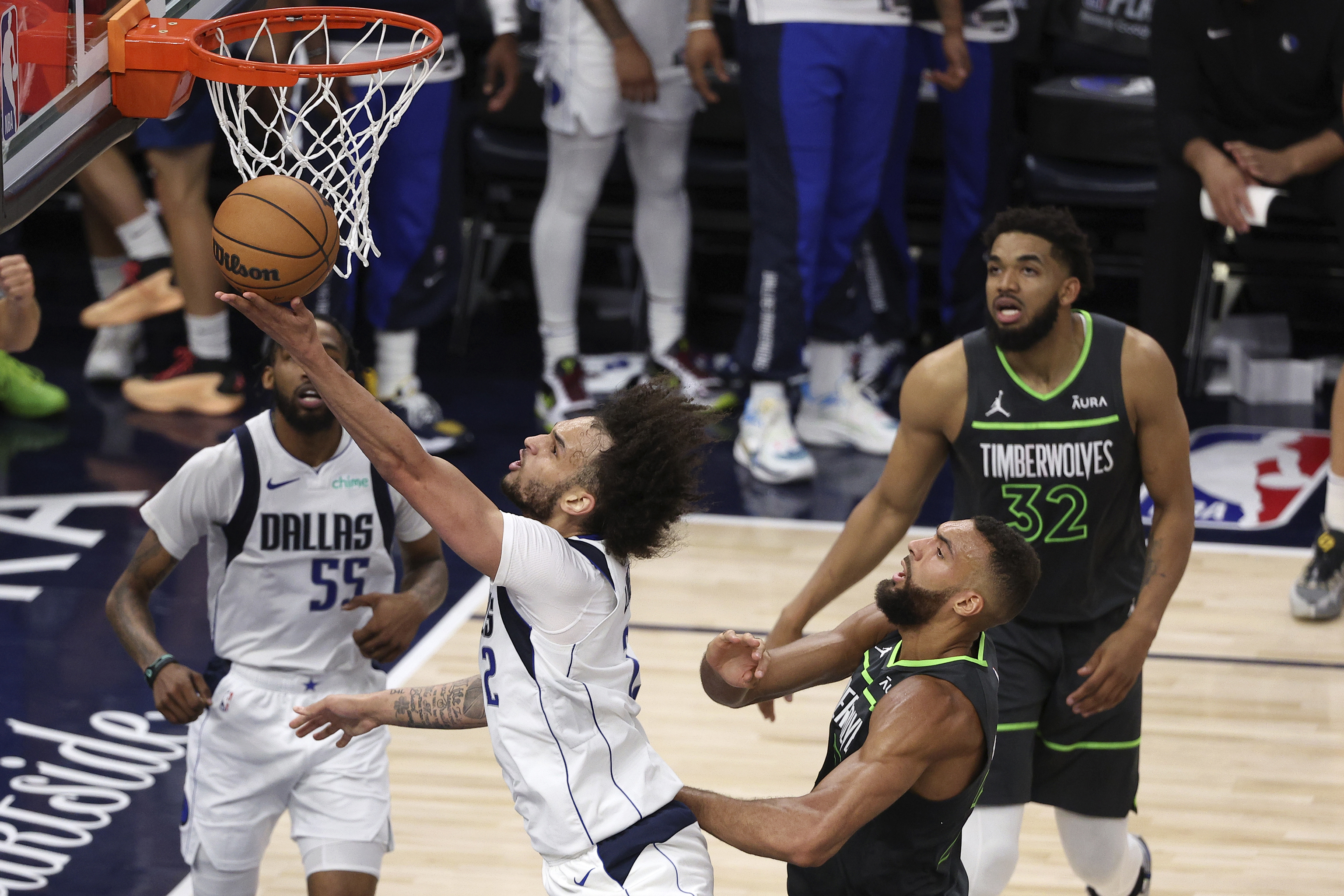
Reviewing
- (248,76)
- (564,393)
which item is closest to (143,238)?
(564,393)

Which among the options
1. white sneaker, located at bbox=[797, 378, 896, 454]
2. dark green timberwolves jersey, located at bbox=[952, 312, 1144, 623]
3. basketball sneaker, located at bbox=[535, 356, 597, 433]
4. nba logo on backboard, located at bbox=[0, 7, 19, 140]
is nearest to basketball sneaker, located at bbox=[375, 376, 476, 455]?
basketball sneaker, located at bbox=[535, 356, 597, 433]

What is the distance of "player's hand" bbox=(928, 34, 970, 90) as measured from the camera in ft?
21.9

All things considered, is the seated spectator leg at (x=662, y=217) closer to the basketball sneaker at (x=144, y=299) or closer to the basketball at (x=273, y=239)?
the basketball sneaker at (x=144, y=299)

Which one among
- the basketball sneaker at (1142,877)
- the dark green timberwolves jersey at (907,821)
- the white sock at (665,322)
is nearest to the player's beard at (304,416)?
the dark green timberwolves jersey at (907,821)

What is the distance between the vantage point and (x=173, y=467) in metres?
6.66

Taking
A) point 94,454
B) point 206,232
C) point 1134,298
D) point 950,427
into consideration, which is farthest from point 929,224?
point 950,427

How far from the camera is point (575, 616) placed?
2.73 m

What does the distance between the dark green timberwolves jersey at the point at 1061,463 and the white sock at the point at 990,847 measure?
1.42 feet

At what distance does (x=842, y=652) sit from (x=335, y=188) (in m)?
1.27

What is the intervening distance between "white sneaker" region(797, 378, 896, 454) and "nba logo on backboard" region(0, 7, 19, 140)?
4559 mm

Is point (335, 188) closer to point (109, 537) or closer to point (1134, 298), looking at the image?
point (109, 537)

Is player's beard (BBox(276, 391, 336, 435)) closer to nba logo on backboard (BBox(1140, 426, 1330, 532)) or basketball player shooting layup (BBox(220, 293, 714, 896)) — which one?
basketball player shooting layup (BBox(220, 293, 714, 896))

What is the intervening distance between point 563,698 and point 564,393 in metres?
4.36

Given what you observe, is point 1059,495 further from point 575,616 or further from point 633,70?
point 633,70
